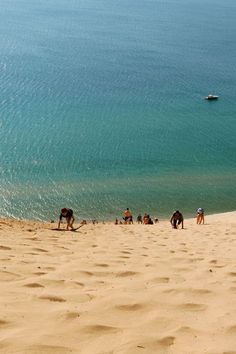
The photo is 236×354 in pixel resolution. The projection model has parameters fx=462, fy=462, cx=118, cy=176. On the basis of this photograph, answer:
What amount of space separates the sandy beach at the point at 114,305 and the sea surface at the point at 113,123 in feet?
89.6

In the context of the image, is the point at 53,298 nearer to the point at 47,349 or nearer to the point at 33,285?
the point at 33,285

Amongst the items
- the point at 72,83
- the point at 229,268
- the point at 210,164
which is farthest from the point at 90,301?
the point at 72,83

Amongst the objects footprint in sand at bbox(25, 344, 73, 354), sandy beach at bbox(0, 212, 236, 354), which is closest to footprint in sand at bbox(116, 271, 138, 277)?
sandy beach at bbox(0, 212, 236, 354)

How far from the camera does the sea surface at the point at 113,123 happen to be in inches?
1496

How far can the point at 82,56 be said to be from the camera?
91.4m

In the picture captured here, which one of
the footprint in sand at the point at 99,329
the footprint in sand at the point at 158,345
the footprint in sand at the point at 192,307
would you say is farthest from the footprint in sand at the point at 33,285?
the footprint in sand at the point at 158,345

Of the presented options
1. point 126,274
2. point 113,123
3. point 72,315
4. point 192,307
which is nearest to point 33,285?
point 72,315

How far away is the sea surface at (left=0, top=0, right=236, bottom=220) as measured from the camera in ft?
125

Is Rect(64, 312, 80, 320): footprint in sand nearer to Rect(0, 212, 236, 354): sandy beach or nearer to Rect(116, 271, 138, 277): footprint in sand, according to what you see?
Rect(0, 212, 236, 354): sandy beach

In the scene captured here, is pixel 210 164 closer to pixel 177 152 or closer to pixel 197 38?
pixel 177 152

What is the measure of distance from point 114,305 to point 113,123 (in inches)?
2025

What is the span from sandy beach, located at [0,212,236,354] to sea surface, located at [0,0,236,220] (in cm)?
2730

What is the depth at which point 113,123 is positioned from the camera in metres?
56.1

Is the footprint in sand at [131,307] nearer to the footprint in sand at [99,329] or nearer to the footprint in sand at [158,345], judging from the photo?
the footprint in sand at [99,329]
